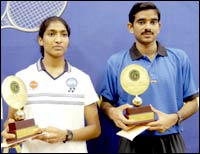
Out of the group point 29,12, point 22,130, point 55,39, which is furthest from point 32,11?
point 22,130

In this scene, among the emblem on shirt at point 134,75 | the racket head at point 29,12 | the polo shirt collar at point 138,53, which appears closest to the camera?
the emblem on shirt at point 134,75

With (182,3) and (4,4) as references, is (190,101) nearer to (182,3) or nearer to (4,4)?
(182,3)

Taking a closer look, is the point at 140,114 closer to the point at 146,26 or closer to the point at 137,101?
the point at 137,101

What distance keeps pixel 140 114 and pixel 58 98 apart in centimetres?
38

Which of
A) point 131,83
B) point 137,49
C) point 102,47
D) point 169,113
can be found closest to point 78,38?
point 102,47

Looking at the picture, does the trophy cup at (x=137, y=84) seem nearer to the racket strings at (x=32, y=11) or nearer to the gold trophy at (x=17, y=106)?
the gold trophy at (x=17, y=106)

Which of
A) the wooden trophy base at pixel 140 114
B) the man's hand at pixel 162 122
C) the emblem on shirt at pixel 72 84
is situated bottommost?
the man's hand at pixel 162 122

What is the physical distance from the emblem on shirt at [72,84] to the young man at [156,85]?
0.67 feet

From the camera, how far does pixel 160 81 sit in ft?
5.28

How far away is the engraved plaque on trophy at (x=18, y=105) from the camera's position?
4.55ft

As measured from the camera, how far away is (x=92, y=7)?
196 centimetres

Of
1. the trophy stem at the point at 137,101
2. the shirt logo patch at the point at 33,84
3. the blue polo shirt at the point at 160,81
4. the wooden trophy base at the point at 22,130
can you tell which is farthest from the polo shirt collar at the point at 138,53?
the wooden trophy base at the point at 22,130

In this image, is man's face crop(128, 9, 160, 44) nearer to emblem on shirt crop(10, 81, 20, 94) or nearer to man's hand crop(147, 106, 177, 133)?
man's hand crop(147, 106, 177, 133)

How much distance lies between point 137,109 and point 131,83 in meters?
0.12
